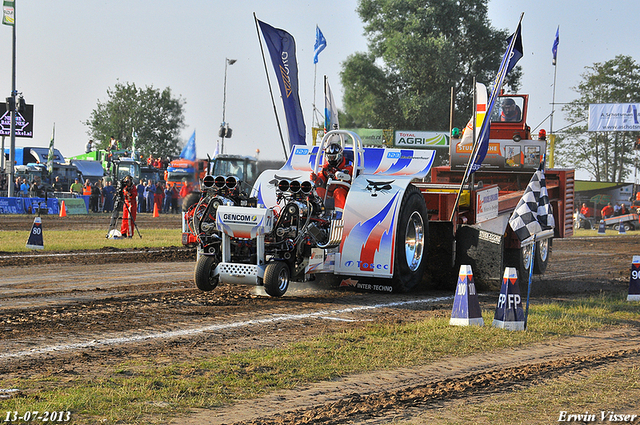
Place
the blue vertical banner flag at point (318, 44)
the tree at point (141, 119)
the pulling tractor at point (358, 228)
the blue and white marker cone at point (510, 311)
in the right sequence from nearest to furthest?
the blue and white marker cone at point (510, 311) → the pulling tractor at point (358, 228) → the blue vertical banner flag at point (318, 44) → the tree at point (141, 119)

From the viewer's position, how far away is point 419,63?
46469 millimetres

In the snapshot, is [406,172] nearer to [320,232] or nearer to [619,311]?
[320,232]

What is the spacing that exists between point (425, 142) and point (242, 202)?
37541mm

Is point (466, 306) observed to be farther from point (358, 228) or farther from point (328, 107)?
point (328, 107)

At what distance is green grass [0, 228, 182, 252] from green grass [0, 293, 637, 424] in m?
10.9

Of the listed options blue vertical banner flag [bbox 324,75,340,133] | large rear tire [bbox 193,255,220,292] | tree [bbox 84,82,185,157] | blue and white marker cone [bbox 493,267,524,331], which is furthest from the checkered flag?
tree [bbox 84,82,185,157]

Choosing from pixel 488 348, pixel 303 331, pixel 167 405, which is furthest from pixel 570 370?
pixel 167 405

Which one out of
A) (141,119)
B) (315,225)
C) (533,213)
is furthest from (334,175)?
(141,119)

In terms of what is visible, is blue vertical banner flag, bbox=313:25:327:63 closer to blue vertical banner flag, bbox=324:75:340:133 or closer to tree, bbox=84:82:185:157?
blue vertical banner flag, bbox=324:75:340:133

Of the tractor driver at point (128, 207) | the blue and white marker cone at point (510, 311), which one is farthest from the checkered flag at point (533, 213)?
the tractor driver at point (128, 207)

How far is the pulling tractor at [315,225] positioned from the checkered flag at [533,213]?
1.71 metres

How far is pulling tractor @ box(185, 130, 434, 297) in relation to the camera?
8.55 metres

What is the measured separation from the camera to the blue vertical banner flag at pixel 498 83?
10.7 metres

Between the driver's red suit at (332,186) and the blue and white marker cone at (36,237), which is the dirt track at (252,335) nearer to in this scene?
the driver's red suit at (332,186)
